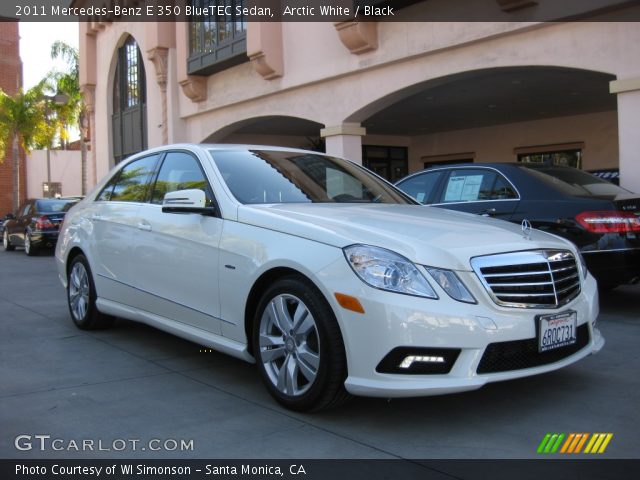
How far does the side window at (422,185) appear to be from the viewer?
7.83 metres

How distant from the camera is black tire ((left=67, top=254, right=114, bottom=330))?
5.98 m

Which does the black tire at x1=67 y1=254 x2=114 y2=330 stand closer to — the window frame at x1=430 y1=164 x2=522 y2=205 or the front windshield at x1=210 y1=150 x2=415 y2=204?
the front windshield at x1=210 y1=150 x2=415 y2=204

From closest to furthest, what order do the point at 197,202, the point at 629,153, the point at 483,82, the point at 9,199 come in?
the point at 197,202
the point at 629,153
the point at 483,82
the point at 9,199

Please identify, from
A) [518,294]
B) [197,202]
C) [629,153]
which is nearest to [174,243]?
[197,202]

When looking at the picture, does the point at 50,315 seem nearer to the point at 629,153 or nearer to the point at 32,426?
the point at 32,426

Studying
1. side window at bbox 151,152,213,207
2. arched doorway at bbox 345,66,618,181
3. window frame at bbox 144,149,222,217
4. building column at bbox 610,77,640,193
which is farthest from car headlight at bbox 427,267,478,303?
arched doorway at bbox 345,66,618,181

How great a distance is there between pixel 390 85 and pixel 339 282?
33.4 ft

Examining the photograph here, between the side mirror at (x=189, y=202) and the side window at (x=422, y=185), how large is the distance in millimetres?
3930

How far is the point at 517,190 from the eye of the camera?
6883mm

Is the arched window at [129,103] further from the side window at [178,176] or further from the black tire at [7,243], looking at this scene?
the side window at [178,176]

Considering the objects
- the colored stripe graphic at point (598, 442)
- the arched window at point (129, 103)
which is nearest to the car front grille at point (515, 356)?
the colored stripe graphic at point (598, 442)

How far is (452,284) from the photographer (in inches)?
135

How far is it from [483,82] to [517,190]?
24.6 feet

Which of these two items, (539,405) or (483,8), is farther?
(483,8)
